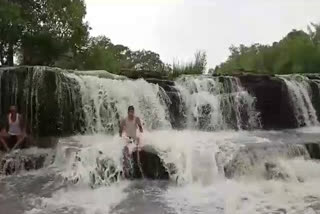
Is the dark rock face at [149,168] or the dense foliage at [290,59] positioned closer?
the dark rock face at [149,168]

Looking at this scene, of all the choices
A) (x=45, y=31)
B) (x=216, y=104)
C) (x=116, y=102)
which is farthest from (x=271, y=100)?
(x=45, y=31)

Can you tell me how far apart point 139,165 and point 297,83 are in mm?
7891

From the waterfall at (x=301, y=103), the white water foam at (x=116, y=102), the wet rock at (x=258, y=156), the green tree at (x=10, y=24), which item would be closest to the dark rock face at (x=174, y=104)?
the white water foam at (x=116, y=102)

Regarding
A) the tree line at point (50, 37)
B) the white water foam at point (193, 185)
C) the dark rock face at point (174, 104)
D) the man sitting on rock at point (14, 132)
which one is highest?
the tree line at point (50, 37)

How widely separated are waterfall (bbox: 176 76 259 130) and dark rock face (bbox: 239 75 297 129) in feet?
0.90

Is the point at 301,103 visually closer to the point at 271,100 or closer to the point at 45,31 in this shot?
the point at 271,100

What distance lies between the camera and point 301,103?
1402cm

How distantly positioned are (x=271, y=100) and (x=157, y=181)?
22.4 ft

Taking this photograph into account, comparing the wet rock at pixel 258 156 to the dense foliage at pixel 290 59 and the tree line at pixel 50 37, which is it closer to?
the tree line at pixel 50 37

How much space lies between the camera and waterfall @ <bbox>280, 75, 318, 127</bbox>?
1386cm

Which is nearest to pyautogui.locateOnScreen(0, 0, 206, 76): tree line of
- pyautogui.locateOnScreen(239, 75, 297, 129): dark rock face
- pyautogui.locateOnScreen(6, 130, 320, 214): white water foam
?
pyautogui.locateOnScreen(239, 75, 297, 129): dark rock face

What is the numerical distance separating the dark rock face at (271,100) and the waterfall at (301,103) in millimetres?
147

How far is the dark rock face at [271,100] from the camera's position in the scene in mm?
13430

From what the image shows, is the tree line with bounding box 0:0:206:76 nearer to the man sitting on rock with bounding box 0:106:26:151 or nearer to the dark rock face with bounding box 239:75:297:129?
the dark rock face with bounding box 239:75:297:129
